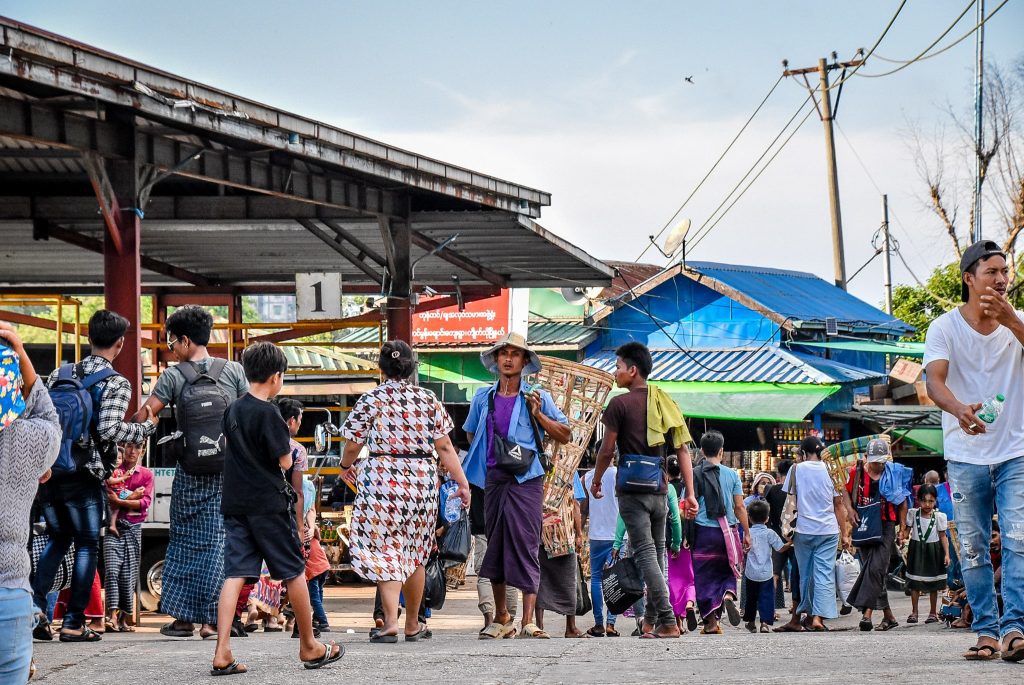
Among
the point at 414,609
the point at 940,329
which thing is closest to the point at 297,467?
the point at 414,609

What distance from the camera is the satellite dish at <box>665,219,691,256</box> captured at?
28.1m

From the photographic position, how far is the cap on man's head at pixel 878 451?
14.4 metres

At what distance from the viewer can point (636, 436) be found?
31.3 ft

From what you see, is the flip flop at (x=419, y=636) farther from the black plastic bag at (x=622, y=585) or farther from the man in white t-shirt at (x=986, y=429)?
the man in white t-shirt at (x=986, y=429)

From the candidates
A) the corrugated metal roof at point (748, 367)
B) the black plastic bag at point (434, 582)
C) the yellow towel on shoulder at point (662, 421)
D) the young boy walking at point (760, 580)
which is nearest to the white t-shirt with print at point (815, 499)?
the young boy walking at point (760, 580)

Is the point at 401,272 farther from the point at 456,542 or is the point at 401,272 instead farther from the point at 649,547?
the point at 649,547

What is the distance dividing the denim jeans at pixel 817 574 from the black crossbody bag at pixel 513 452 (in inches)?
218

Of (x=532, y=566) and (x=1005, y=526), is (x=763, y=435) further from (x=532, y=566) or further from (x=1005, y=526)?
(x=1005, y=526)

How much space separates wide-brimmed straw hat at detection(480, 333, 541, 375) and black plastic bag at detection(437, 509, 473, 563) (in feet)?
3.67

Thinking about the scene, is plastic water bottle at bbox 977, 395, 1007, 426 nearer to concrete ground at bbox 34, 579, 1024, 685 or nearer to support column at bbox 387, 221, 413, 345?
concrete ground at bbox 34, 579, 1024, 685

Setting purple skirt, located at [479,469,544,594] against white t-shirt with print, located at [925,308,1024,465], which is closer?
white t-shirt with print, located at [925,308,1024,465]

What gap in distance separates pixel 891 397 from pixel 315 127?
21.2 m

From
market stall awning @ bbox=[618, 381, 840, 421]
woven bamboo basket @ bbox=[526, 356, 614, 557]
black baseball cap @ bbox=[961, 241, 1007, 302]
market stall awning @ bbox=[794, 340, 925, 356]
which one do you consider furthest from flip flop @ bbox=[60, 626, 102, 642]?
market stall awning @ bbox=[794, 340, 925, 356]

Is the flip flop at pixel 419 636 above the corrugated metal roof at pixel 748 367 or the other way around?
the other way around
